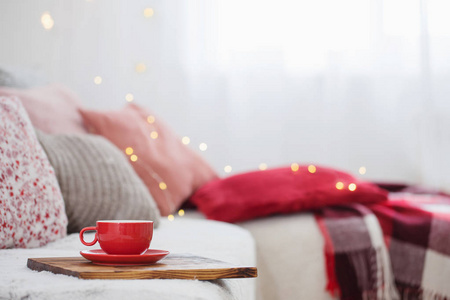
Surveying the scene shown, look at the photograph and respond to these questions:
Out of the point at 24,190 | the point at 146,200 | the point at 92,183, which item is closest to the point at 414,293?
the point at 146,200

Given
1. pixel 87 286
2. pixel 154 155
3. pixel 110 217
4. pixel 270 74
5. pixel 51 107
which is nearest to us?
pixel 87 286

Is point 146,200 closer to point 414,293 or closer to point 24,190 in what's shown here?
point 24,190

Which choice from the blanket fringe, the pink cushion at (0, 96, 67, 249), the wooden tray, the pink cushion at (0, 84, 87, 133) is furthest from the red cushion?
the wooden tray

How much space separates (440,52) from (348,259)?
1.42m

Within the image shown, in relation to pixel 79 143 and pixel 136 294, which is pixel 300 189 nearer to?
pixel 79 143

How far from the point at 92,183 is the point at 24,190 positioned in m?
0.32

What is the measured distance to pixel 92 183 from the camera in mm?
1357

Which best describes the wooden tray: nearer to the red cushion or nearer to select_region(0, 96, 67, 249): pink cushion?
select_region(0, 96, 67, 249): pink cushion

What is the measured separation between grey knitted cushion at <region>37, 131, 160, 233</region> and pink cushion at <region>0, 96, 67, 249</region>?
143 mm

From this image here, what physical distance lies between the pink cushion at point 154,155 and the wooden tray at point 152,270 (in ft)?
3.36

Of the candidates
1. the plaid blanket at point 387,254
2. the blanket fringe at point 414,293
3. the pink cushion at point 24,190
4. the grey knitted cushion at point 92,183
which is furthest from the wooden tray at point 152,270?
the blanket fringe at point 414,293

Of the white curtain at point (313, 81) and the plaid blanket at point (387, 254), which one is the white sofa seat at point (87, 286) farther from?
the white curtain at point (313, 81)

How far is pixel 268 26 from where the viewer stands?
276cm

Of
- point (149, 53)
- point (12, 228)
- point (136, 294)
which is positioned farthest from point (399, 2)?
point (136, 294)
